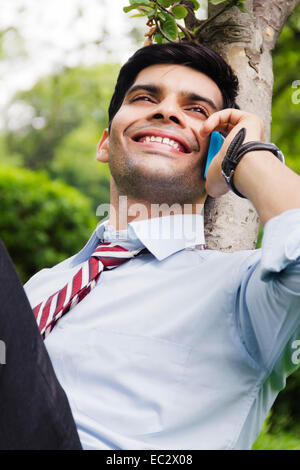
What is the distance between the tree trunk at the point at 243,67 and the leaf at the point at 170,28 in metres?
0.19

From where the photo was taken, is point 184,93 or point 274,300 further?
point 184,93

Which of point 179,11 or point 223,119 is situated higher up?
point 179,11

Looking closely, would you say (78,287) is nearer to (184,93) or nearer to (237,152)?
(237,152)

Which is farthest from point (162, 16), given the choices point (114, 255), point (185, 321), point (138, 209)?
point (185, 321)

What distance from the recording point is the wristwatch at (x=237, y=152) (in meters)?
1.66

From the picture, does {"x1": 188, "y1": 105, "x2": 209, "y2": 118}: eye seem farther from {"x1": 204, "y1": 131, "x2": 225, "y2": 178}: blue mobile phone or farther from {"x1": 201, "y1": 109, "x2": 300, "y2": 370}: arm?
{"x1": 201, "y1": 109, "x2": 300, "y2": 370}: arm

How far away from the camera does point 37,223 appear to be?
27.8ft

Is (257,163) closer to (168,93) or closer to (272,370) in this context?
(272,370)

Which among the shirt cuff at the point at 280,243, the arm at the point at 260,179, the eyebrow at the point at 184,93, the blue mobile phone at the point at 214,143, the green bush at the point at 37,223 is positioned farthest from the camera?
the green bush at the point at 37,223

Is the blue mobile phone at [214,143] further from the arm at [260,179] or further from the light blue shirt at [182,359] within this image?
the light blue shirt at [182,359]

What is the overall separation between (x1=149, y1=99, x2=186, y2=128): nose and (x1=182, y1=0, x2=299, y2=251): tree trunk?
16.1 inches

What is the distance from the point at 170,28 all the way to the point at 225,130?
73cm

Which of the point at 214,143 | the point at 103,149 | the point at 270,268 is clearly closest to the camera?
the point at 270,268

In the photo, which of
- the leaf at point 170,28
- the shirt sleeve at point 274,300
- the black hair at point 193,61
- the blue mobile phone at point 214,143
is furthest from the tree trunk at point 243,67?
the shirt sleeve at point 274,300
